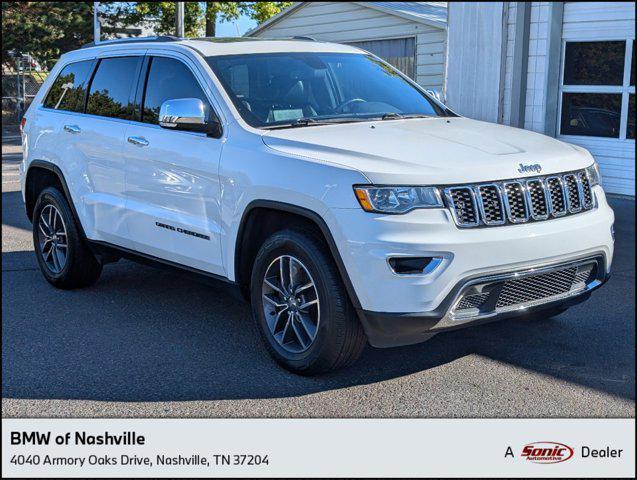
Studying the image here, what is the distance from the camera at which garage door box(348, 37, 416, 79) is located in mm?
16147

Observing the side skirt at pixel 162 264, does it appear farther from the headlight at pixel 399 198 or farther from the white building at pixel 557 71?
the white building at pixel 557 71

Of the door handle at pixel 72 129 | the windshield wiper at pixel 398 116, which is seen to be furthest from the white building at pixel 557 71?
the door handle at pixel 72 129

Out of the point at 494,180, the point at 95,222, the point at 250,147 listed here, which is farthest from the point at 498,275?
the point at 95,222

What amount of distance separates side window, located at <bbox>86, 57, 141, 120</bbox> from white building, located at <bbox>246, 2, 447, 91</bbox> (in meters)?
9.85

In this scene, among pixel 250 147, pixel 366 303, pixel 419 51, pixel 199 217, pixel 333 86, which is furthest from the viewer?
pixel 419 51

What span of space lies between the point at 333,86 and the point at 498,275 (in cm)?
201

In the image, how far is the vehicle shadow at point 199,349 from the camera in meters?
4.62

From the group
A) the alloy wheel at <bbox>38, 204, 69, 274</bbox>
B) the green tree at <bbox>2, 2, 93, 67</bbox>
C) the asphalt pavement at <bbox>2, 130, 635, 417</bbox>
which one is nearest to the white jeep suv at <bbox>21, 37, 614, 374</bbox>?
the alloy wheel at <bbox>38, 204, 69, 274</bbox>

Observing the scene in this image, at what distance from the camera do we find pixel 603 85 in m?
11.1

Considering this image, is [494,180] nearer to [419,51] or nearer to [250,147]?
[250,147]

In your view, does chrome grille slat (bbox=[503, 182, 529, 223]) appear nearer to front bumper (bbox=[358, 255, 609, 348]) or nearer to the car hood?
the car hood

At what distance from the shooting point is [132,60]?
609 centimetres

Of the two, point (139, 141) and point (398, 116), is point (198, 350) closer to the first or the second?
point (139, 141)

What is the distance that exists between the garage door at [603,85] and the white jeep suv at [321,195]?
19.0 feet
